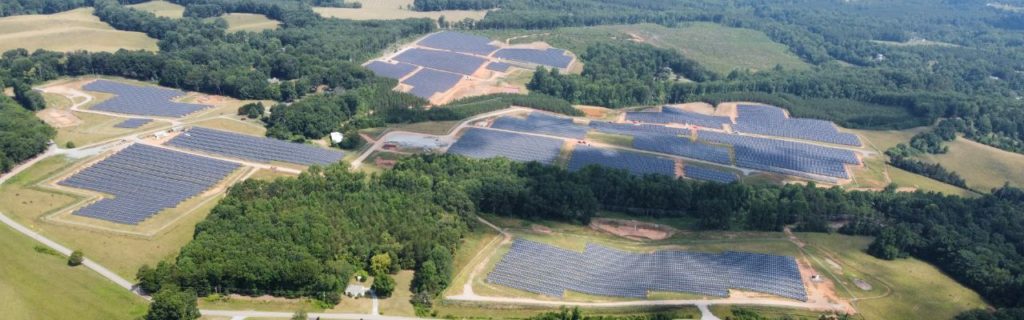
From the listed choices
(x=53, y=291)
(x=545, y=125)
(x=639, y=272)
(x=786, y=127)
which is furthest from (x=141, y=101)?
(x=786, y=127)

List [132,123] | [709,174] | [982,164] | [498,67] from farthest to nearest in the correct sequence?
1. [498,67]
2. [982,164]
3. [132,123]
4. [709,174]

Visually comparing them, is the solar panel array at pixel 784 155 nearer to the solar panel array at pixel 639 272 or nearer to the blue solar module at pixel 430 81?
the solar panel array at pixel 639 272

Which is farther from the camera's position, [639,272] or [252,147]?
[252,147]

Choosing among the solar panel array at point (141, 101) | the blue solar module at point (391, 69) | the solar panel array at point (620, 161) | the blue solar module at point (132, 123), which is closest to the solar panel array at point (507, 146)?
the solar panel array at point (620, 161)

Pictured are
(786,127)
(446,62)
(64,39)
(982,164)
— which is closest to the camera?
(982,164)

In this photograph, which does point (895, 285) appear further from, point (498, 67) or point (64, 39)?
point (64, 39)

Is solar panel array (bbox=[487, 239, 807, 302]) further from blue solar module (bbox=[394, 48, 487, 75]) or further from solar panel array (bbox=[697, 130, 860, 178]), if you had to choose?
blue solar module (bbox=[394, 48, 487, 75])

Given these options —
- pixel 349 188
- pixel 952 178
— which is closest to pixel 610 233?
pixel 349 188
